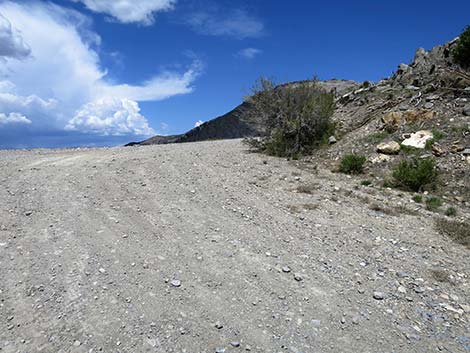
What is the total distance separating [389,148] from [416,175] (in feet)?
7.13

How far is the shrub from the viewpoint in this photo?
25.4ft

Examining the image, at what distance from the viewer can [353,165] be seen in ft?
34.4

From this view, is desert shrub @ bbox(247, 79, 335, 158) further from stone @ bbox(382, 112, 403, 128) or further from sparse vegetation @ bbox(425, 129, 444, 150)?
sparse vegetation @ bbox(425, 129, 444, 150)

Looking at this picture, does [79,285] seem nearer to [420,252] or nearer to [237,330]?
Answer: [237,330]

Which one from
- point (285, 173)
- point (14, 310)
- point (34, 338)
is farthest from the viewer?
point (285, 173)

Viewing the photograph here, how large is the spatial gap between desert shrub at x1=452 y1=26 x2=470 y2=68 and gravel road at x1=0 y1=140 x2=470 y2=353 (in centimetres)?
885

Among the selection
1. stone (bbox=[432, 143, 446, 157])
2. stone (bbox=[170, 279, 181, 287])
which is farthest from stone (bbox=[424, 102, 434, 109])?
stone (bbox=[170, 279, 181, 287])

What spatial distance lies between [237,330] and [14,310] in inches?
101

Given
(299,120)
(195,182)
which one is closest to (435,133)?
(299,120)

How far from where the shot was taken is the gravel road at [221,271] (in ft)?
12.3

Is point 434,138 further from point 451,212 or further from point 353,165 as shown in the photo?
point 451,212

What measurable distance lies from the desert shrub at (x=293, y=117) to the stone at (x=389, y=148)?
108 inches

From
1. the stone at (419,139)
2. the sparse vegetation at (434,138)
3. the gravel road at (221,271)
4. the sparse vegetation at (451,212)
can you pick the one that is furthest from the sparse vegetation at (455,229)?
the stone at (419,139)

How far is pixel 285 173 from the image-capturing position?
10.7 meters
